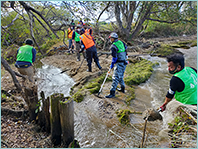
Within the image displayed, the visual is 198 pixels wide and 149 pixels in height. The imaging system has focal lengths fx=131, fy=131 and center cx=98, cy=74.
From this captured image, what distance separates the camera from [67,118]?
2785 millimetres

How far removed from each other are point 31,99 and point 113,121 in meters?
2.39

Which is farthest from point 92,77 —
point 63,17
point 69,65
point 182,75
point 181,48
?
point 181,48

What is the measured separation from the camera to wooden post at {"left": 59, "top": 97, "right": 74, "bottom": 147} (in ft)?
8.82

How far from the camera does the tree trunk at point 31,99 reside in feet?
11.8

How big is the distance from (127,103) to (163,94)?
1901 mm

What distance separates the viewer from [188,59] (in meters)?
10.4

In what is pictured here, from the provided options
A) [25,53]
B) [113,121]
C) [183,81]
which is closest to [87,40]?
[25,53]

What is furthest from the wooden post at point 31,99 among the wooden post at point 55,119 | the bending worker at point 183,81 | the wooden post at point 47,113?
the bending worker at point 183,81

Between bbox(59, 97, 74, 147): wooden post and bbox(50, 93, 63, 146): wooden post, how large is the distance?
0.18m

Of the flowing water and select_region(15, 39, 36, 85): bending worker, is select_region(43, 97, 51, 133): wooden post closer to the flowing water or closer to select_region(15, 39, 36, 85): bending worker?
the flowing water

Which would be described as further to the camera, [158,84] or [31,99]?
[158,84]

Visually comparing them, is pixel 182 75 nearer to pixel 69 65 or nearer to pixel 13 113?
pixel 13 113

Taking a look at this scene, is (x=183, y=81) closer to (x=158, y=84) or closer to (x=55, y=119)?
(x=55, y=119)

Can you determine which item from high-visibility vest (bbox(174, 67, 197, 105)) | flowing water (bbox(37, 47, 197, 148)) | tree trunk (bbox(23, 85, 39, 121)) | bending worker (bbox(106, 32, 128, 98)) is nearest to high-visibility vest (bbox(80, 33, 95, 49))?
flowing water (bbox(37, 47, 197, 148))
